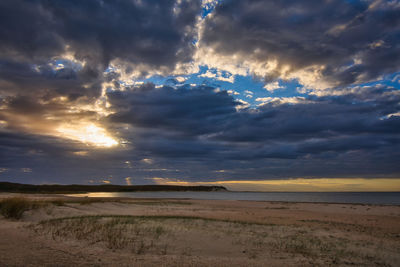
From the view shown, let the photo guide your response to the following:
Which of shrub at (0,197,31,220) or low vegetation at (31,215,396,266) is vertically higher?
shrub at (0,197,31,220)

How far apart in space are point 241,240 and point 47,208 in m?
16.8

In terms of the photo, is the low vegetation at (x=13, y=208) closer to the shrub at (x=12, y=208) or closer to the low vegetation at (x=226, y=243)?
the shrub at (x=12, y=208)

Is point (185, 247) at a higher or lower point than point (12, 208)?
lower

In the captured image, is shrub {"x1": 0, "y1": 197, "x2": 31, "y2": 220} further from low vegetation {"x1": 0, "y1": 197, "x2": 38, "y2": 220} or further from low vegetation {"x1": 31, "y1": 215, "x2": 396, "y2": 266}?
low vegetation {"x1": 31, "y1": 215, "x2": 396, "y2": 266}

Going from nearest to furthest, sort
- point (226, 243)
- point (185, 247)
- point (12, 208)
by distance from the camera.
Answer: point (185, 247), point (226, 243), point (12, 208)

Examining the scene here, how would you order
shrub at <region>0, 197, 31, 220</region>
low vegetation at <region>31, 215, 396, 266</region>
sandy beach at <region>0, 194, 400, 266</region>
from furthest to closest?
1. shrub at <region>0, 197, 31, 220</region>
2. low vegetation at <region>31, 215, 396, 266</region>
3. sandy beach at <region>0, 194, 400, 266</region>

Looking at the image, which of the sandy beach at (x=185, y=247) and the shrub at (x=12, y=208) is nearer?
the sandy beach at (x=185, y=247)

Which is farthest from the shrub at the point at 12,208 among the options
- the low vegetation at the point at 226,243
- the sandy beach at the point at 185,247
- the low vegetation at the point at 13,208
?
the sandy beach at the point at 185,247

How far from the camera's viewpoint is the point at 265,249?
1138cm

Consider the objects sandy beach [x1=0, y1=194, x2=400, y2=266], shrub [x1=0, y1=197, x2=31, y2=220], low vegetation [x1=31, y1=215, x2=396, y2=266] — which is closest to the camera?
sandy beach [x1=0, y1=194, x2=400, y2=266]

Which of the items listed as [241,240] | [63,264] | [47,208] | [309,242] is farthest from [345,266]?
[47,208]

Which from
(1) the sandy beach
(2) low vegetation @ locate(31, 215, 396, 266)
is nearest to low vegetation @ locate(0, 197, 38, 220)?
(2) low vegetation @ locate(31, 215, 396, 266)

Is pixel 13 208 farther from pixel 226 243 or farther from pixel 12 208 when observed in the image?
pixel 226 243

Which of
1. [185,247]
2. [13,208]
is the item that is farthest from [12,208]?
[185,247]
